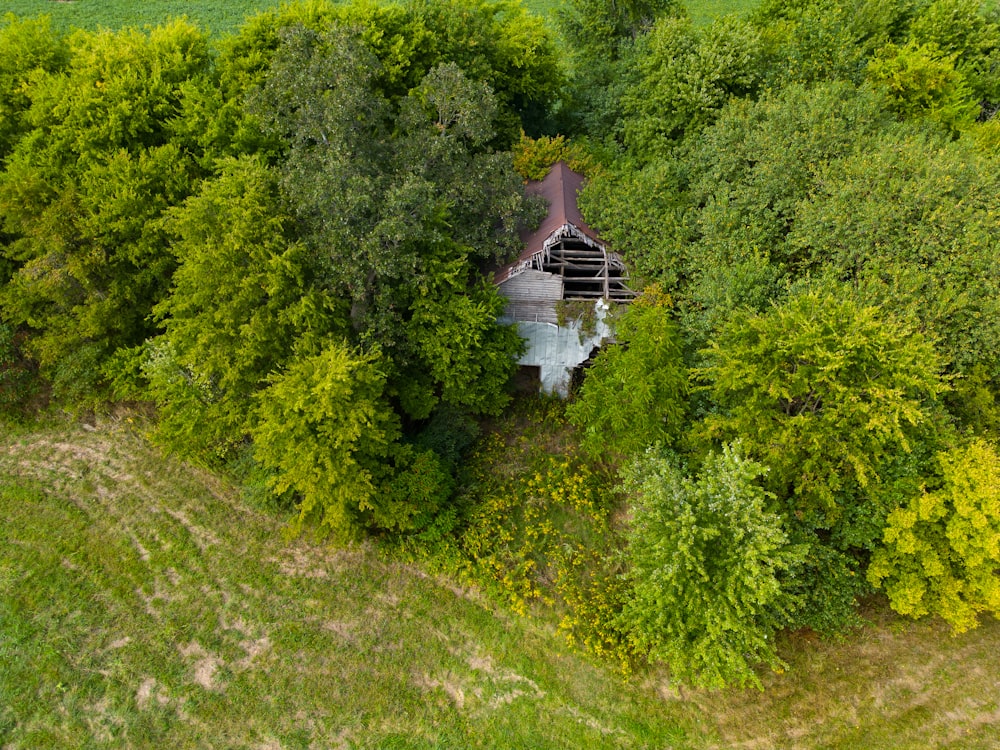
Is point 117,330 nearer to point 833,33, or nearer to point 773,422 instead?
point 773,422

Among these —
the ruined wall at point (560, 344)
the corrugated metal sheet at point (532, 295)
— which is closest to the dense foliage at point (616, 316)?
the corrugated metal sheet at point (532, 295)

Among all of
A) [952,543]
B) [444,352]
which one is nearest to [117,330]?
[444,352]

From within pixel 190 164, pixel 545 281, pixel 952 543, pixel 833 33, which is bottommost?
pixel 952 543

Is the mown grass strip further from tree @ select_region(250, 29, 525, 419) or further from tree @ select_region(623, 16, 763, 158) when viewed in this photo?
tree @ select_region(623, 16, 763, 158)

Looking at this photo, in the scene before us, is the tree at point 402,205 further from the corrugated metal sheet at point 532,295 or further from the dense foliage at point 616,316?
the corrugated metal sheet at point 532,295

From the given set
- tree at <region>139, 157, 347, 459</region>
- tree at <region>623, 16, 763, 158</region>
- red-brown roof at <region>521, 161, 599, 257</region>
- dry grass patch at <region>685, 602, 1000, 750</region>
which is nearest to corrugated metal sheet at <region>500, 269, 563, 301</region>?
red-brown roof at <region>521, 161, 599, 257</region>

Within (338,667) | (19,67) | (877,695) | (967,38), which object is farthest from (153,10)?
(877,695)

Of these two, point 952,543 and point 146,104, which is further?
point 146,104
